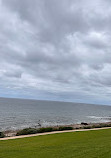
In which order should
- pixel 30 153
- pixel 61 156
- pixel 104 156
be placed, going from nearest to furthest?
pixel 104 156, pixel 61 156, pixel 30 153

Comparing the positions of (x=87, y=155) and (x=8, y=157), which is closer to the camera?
(x=87, y=155)

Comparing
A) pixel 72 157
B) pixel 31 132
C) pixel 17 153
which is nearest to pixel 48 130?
pixel 31 132

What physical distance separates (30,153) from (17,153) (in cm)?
85

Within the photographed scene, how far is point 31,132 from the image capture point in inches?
893

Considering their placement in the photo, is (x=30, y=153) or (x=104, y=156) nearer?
(x=104, y=156)

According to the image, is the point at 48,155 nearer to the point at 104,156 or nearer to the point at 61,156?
the point at 61,156

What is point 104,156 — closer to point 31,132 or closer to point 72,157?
point 72,157

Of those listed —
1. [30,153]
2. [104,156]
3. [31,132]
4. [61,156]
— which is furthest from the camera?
[31,132]

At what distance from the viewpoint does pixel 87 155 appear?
8695 mm

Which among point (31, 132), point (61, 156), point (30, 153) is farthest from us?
point (31, 132)

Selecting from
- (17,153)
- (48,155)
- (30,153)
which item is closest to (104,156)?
(48,155)

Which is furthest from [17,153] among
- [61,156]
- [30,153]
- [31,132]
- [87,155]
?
[31,132]

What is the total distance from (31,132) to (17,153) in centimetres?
1289

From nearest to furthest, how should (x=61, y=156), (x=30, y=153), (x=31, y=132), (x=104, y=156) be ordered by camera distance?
(x=104, y=156) → (x=61, y=156) → (x=30, y=153) → (x=31, y=132)
